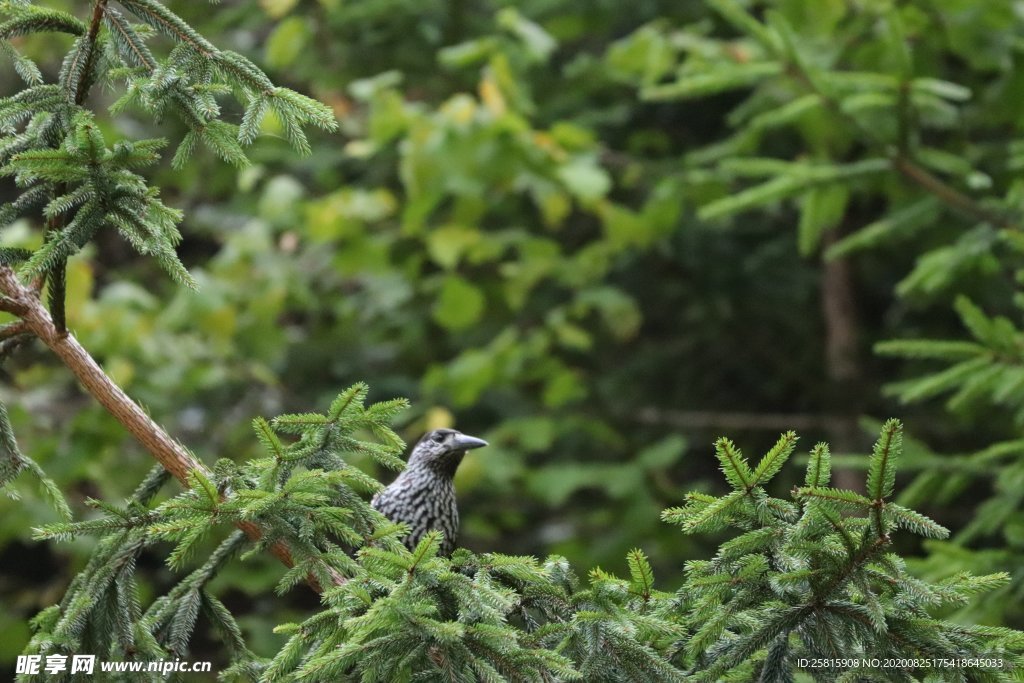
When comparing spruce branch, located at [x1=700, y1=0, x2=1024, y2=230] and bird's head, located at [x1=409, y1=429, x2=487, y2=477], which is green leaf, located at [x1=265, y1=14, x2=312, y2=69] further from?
bird's head, located at [x1=409, y1=429, x2=487, y2=477]

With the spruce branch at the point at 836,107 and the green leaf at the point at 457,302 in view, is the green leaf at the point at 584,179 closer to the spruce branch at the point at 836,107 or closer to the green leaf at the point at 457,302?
the green leaf at the point at 457,302

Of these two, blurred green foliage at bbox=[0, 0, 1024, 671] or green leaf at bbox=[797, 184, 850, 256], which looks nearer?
green leaf at bbox=[797, 184, 850, 256]

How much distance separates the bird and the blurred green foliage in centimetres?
152

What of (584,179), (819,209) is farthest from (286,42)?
(819,209)

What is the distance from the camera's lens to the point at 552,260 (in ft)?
18.5

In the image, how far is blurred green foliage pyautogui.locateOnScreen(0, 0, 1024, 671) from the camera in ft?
16.0

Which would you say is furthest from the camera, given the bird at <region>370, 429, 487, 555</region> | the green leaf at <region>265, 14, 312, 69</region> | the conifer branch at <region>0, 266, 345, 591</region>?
the green leaf at <region>265, 14, 312, 69</region>

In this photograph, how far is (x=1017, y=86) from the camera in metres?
4.53

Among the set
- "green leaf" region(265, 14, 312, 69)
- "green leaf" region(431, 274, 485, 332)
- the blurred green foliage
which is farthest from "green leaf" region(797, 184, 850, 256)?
"green leaf" region(265, 14, 312, 69)

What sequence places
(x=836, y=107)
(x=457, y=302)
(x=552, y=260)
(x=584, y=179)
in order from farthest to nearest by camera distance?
(x=552, y=260), (x=457, y=302), (x=584, y=179), (x=836, y=107)

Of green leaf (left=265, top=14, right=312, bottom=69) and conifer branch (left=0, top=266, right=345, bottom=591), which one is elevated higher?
green leaf (left=265, top=14, right=312, bottom=69)

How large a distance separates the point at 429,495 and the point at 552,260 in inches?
110

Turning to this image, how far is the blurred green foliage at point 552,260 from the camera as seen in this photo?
4.88m

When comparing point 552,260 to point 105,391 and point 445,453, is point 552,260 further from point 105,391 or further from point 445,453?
point 105,391
